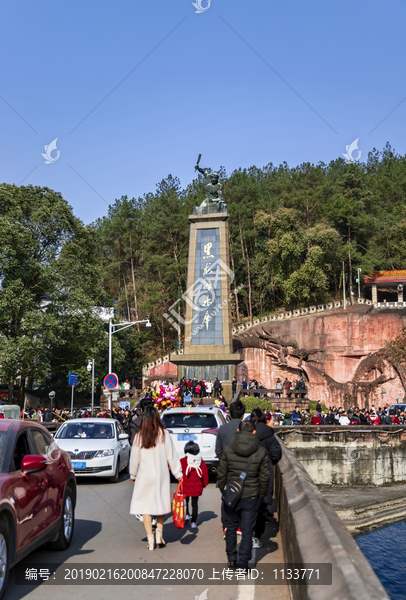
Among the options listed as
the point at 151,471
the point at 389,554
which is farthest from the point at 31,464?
the point at 389,554

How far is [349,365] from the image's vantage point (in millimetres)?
54250

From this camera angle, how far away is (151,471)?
7051 mm

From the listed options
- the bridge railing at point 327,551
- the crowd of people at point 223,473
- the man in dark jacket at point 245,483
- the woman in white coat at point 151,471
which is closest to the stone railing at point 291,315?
the crowd of people at point 223,473

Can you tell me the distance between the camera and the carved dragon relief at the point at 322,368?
162 feet

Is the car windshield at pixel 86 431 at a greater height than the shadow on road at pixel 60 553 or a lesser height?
greater

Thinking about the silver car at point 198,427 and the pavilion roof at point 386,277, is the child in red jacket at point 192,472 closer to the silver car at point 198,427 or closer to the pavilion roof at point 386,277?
the silver car at point 198,427

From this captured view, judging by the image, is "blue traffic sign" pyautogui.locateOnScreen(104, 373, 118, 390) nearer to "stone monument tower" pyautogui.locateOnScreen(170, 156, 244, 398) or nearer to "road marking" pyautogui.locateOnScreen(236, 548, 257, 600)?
"stone monument tower" pyautogui.locateOnScreen(170, 156, 244, 398)

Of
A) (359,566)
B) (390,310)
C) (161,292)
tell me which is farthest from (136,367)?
(359,566)

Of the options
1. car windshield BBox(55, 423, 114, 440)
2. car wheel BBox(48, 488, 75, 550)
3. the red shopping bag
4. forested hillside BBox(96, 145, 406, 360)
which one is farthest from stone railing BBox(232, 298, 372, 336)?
car wheel BBox(48, 488, 75, 550)

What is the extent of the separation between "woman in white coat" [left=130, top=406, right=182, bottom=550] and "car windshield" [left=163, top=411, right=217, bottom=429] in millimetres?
5748

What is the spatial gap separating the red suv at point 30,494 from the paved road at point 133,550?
0.37m

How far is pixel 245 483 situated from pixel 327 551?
7.43 feet

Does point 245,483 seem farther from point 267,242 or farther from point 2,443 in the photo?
point 267,242

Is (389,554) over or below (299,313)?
below
